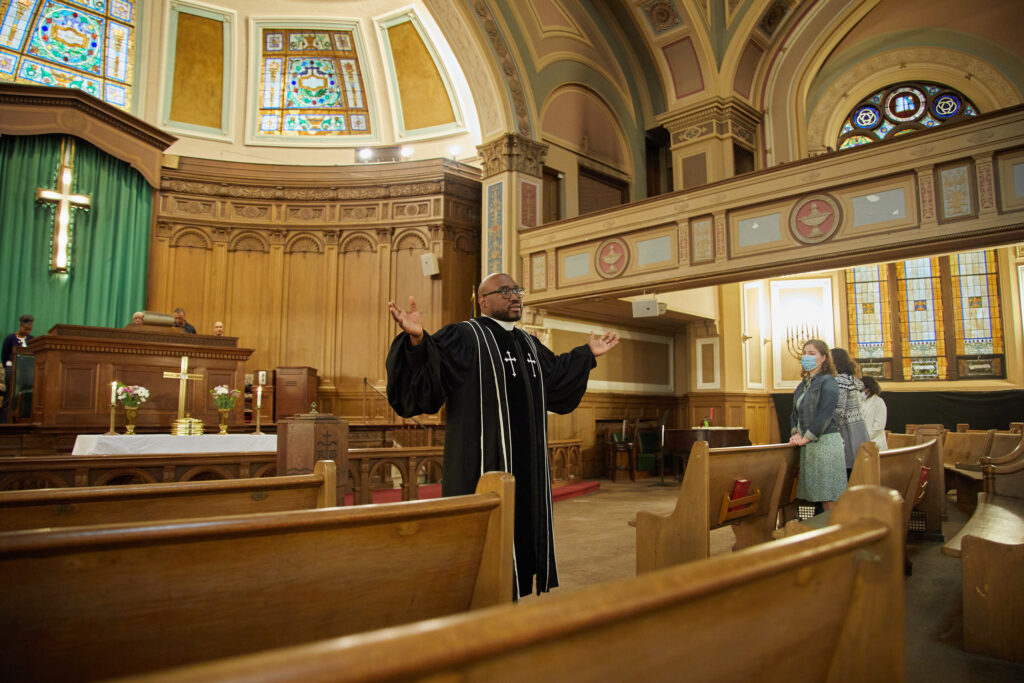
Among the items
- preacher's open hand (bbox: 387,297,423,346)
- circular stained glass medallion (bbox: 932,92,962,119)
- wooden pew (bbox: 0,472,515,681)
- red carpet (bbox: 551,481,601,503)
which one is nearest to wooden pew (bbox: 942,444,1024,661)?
wooden pew (bbox: 0,472,515,681)

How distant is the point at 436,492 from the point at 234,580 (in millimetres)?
6354

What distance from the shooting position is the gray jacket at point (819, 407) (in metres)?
3.86

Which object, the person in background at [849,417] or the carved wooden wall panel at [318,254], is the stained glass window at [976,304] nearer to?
the carved wooden wall panel at [318,254]

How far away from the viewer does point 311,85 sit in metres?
12.2

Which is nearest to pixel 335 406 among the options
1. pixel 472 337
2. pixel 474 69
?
pixel 474 69

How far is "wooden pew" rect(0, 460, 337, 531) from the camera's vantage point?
5.31 feet

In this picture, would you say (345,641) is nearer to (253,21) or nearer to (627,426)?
(627,426)

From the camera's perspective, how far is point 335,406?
34.8 feet

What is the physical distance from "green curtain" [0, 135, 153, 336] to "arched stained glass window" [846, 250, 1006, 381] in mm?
12127

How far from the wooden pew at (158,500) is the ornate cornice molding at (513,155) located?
28.3 feet

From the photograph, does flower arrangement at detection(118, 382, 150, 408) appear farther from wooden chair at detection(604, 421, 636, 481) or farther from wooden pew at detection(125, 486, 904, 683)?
wooden chair at detection(604, 421, 636, 481)

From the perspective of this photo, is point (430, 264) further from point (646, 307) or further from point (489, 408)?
point (489, 408)

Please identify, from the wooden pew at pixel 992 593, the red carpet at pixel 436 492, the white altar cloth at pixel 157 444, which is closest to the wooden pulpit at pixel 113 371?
the white altar cloth at pixel 157 444

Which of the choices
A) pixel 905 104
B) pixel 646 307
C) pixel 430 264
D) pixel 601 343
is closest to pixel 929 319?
pixel 905 104
